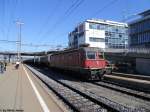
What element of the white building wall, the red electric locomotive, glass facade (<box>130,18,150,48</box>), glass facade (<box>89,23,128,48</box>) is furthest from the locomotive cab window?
glass facade (<box>89,23,128,48</box>)

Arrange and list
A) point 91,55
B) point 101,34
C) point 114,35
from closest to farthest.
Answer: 1. point 91,55
2. point 101,34
3. point 114,35

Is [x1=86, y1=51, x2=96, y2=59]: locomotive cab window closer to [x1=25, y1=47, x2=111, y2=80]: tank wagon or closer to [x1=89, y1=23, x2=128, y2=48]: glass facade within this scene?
[x1=25, y1=47, x2=111, y2=80]: tank wagon

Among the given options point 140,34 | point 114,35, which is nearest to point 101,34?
point 114,35

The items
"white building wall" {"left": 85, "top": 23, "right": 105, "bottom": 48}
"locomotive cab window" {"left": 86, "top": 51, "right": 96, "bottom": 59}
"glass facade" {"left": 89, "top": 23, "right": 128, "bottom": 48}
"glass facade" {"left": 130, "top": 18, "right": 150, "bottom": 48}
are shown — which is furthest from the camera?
"glass facade" {"left": 89, "top": 23, "right": 128, "bottom": 48}

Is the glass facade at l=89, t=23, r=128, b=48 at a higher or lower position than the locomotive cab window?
higher

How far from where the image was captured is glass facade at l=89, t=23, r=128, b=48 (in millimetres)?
102188

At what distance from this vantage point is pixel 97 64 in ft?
84.4

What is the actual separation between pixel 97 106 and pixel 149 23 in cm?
6793

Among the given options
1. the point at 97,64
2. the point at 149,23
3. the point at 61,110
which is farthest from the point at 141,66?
the point at 61,110

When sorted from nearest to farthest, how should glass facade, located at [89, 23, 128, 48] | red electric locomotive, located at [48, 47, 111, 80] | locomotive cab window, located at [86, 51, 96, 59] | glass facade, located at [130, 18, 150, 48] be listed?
red electric locomotive, located at [48, 47, 111, 80], locomotive cab window, located at [86, 51, 96, 59], glass facade, located at [130, 18, 150, 48], glass facade, located at [89, 23, 128, 48]

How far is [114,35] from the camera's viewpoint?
10494 centimetres

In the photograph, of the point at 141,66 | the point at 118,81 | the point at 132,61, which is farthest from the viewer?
the point at 132,61

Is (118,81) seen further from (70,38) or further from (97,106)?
(70,38)

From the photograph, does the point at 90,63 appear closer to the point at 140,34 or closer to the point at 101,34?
the point at 140,34
